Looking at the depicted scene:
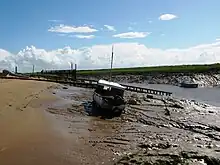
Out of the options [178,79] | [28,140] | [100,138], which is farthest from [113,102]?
[178,79]

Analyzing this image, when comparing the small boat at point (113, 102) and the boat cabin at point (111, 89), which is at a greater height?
the boat cabin at point (111, 89)

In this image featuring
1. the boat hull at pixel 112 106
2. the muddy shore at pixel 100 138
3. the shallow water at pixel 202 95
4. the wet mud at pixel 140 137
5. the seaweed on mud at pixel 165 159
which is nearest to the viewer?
the seaweed on mud at pixel 165 159

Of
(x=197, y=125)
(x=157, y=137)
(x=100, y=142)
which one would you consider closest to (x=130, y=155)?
(x=100, y=142)

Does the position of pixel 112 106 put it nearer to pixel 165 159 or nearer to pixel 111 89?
pixel 111 89

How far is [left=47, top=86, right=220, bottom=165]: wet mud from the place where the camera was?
12789mm

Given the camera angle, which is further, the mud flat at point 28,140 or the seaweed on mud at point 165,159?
the seaweed on mud at point 165,159

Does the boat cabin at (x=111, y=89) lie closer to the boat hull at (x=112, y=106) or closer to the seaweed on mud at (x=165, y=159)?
the boat hull at (x=112, y=106)

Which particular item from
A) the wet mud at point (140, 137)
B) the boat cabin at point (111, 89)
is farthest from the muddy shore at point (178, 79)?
the wet mud at point (140, 137)

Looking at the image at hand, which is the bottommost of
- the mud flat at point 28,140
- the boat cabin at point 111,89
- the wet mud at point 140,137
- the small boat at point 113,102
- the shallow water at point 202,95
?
the shallow water at point 202,95

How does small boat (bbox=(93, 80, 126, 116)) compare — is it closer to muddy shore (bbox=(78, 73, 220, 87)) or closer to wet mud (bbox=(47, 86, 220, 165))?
wet mud (bbox=(47, 86, 220, 165))

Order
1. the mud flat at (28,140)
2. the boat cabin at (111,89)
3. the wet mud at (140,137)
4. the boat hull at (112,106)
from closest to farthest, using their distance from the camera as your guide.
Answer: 1. the mud flat at (28,140)
2. the wet mud at (140,137)
3. the boat hull at (112,106)
4. the boat cabin at (111,89)

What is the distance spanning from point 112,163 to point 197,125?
1192cm

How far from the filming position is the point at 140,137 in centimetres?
1702

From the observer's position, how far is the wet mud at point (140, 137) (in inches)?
504
